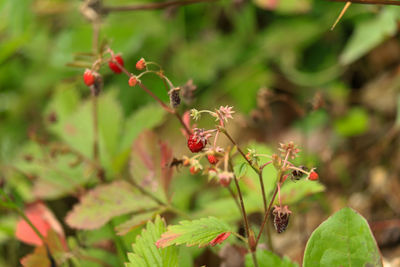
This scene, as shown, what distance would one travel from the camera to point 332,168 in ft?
6.56

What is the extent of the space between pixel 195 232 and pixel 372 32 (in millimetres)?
1279

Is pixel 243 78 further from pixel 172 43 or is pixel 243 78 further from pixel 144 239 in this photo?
pixel 144 239

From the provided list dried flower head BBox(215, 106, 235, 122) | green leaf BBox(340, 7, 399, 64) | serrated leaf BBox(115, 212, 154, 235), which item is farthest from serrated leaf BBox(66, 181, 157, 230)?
green leaf BBox(340, 7, 399, 64)

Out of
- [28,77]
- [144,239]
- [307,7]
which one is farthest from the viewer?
[28,77]

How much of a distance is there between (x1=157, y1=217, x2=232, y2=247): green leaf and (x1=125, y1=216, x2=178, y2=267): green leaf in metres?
0.06

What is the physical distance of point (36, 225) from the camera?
1.41m

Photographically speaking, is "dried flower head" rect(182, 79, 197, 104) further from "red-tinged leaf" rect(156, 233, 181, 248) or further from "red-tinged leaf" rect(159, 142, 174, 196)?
"red-tinged leaf" rect(156, 233, 181, 248)

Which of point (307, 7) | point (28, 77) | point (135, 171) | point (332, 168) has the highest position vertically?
point (307, 7)

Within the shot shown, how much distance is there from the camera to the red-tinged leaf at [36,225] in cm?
133

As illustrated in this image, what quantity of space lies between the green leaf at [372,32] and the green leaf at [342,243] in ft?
3.11

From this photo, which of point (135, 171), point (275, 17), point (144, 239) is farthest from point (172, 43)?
point (144, 239)

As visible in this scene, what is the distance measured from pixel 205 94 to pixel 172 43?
14.3 inches

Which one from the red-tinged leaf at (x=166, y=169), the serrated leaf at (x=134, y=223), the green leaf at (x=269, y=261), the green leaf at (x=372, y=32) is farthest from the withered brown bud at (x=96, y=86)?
the green leaf at (x=372, y=32)

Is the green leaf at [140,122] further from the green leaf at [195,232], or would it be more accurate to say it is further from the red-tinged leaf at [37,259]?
the green leaf at [195,232]
